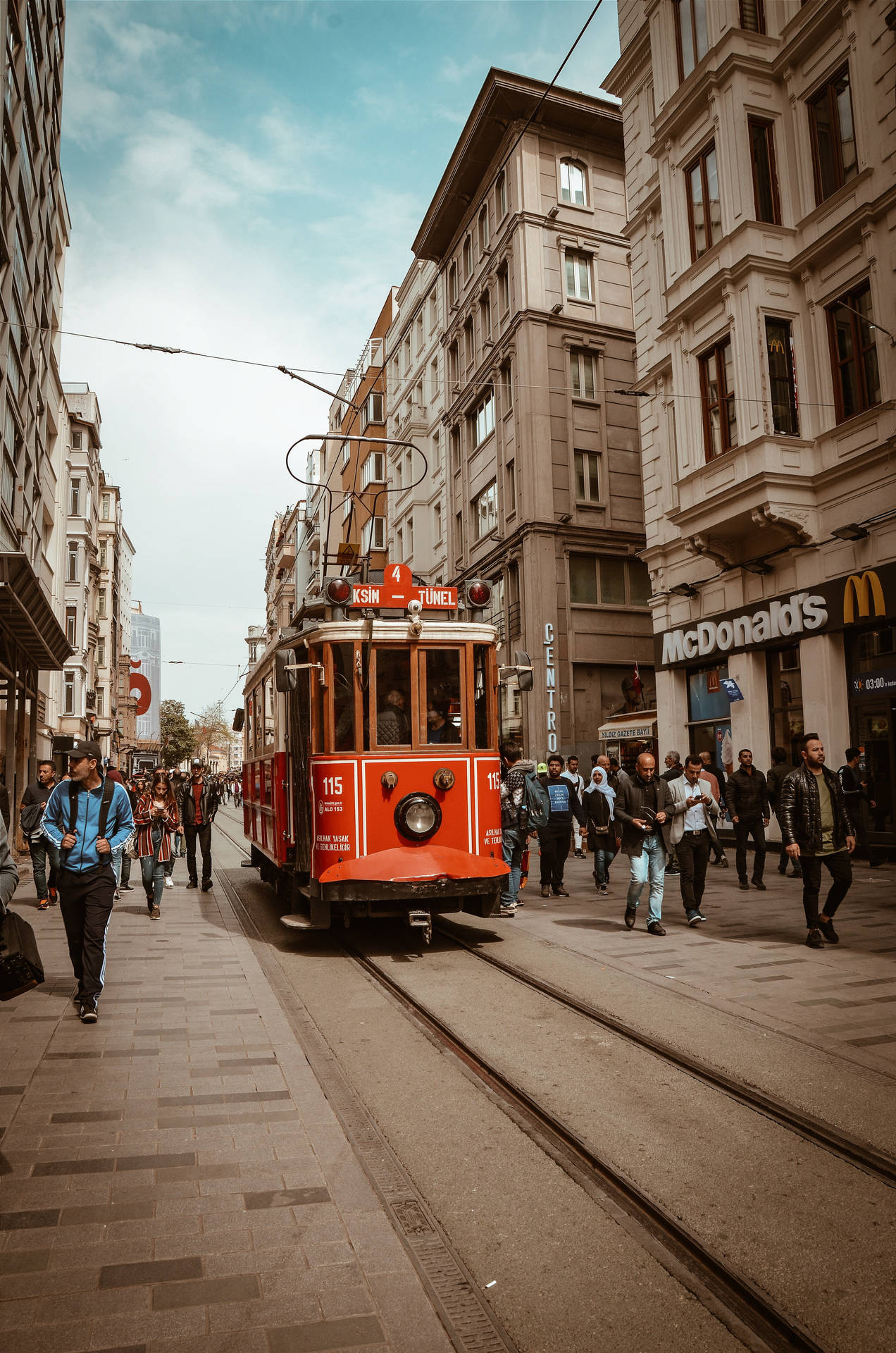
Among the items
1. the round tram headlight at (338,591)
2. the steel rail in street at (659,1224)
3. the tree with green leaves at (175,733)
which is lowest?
the steel rail in street at (659,1224)

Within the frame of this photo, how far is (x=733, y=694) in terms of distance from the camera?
61.3 feet

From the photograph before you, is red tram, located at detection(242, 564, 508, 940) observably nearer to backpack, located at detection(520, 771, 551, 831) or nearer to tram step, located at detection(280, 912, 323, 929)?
tram step, located at detection(280, 912, 323, 929)

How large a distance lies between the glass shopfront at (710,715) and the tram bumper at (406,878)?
1075cm

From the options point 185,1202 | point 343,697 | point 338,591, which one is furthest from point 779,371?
point 185,1202

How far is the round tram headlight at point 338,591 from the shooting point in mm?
10023

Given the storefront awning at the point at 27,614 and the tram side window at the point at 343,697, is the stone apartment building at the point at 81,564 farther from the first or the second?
the tram side window at the point at 343,697

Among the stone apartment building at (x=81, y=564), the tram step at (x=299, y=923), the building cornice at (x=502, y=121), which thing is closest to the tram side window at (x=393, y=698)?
the tram step at (x=299, y=923)

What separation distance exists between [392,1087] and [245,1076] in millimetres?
826

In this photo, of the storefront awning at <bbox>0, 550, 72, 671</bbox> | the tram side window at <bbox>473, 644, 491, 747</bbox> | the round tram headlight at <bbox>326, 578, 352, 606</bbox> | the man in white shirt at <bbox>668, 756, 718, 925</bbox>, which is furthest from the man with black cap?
the man in white shirt at <bbox>668, 756, 718, 925</bbox>

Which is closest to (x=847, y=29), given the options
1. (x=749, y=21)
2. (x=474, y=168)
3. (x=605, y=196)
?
(x=749, y=21)

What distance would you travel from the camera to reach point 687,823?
10805 mm

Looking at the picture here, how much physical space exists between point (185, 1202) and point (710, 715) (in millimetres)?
17404

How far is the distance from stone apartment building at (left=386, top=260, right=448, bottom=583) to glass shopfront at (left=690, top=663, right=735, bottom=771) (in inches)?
644

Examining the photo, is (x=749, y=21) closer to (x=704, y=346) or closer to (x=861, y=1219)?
(x=704, y=346)
